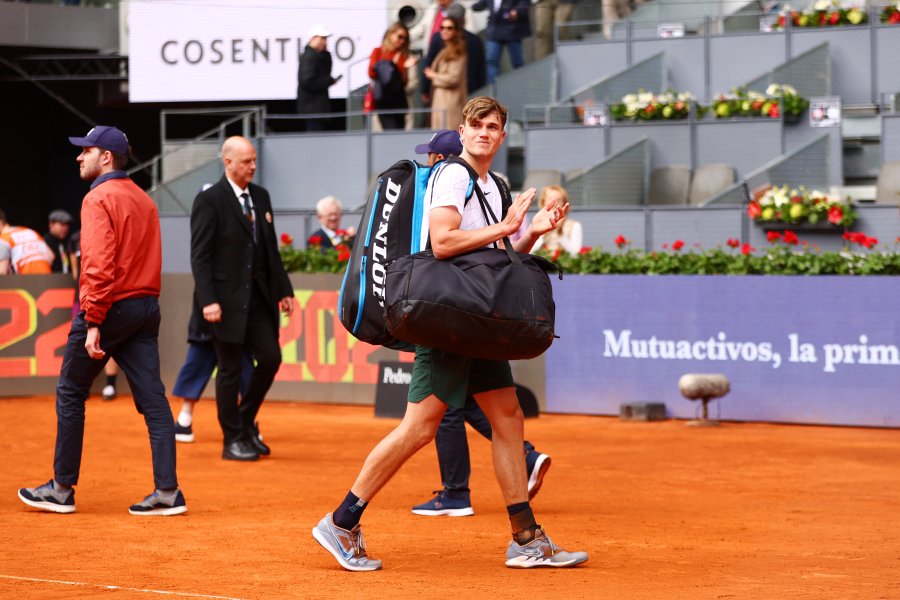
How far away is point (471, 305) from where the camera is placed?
619cm

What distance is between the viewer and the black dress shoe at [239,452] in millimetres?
10844

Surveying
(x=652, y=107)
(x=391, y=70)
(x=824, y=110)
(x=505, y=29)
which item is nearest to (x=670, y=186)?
(x=652, y=107)

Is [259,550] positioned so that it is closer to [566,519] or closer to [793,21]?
[566,519]

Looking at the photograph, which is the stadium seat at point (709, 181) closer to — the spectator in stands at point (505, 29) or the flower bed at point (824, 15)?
the flower bed at point (824, 15)

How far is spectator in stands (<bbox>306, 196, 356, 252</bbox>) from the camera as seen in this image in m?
15.2

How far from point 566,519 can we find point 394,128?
44.1ft

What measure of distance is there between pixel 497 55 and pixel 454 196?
1592cm

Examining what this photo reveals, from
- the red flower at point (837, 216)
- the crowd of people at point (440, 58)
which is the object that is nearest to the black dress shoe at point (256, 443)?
the red flower at point (837, 216)

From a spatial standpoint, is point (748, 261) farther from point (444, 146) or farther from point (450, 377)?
point (450, 377)

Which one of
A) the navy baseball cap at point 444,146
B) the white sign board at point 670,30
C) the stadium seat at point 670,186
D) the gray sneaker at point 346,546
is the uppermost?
the white sign board at point 670,30

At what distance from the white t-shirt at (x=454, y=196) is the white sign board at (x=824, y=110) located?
13.8m

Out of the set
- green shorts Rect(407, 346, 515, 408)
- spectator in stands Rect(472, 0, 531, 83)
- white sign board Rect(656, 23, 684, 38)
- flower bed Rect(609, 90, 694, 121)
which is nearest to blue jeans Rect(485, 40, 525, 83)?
spectator in stands Rect(472, 0, 531, 83)

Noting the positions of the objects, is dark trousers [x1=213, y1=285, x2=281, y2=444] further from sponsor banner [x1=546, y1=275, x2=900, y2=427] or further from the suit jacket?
sponsor banner [x1=546, y1=275, x2=900, y2=427]

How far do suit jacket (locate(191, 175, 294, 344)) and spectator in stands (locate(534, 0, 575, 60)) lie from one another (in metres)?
12.7
